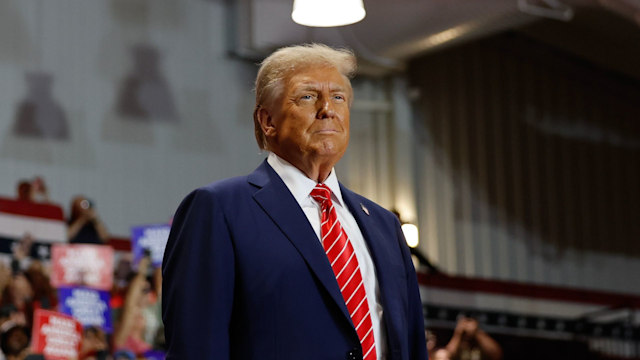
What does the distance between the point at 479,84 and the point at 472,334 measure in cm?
330

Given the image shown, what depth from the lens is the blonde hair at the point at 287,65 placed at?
2066mm

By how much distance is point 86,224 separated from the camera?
8273 mm

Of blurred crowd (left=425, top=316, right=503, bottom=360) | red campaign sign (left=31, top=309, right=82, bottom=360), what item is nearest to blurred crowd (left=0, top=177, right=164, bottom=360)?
red campaign sign (left=31, top=309, right=82, bottom=360)

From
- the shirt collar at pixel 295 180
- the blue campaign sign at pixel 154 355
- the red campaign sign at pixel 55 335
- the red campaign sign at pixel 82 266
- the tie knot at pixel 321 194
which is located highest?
the shirt collar at pixel 295 180

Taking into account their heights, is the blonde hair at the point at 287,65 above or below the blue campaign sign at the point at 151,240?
above

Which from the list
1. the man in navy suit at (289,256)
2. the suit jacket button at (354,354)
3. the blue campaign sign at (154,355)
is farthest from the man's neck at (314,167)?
the blue campaign sign at (154,355)

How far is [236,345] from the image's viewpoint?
1898 millimetres

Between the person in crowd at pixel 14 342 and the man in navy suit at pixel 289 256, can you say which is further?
the person in crowd at pixel 14 342

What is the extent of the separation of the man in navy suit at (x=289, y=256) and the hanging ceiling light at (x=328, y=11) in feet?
6.89

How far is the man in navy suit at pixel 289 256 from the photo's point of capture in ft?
6.15

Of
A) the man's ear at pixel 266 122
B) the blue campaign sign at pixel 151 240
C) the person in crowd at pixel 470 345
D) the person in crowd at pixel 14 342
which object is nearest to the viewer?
the man's ear at pixel 266 122

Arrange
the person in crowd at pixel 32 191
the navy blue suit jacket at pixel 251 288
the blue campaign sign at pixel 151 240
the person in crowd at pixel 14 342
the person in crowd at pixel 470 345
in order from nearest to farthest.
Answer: the navy blue suit jacket at pixel 251 288 → the person in crowd at pixel 14 342 → the blue campaign sign at pixel 151 240 → the person in crowd at pixel 32 191 → the person in crowd at pixel 470 345

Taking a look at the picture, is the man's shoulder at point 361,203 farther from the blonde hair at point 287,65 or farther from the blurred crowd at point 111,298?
the blurred crowd at point 111,298

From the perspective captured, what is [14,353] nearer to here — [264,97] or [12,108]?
[12,108]
